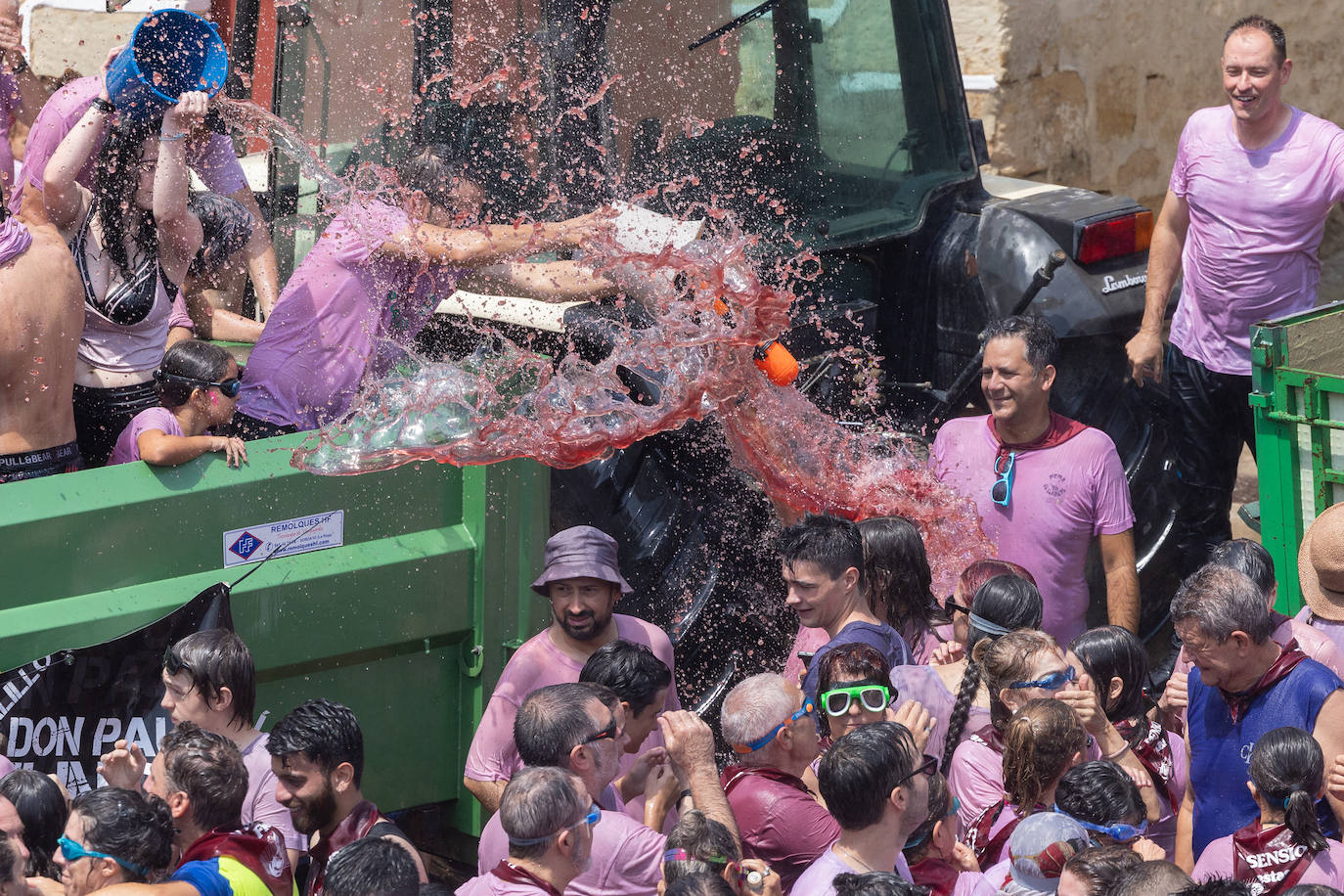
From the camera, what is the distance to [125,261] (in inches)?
175

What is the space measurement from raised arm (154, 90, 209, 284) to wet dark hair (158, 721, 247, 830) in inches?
68.0

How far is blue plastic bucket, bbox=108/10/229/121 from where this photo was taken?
4.12 metres

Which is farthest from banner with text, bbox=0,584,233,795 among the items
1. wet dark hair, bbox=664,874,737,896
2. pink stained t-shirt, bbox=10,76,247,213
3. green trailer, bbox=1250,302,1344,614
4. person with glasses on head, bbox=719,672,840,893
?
green trailer, bbox=1250,302,1344,614

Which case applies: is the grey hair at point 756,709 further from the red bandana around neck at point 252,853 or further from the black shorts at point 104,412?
the black shorts at point 104,412

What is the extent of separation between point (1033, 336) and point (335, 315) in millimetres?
1912

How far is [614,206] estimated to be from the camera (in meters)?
4.37

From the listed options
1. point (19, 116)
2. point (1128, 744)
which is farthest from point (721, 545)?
point (19, 116)

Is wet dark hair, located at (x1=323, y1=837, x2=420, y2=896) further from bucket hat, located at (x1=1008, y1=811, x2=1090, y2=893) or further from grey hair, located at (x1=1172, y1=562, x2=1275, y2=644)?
grey hair, located at (x1=1172, y1=562, x2=1275, y2=644)

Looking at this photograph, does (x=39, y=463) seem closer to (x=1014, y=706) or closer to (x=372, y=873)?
(x=372, y=873)

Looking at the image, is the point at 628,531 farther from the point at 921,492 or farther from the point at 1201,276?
the point at 1201,276

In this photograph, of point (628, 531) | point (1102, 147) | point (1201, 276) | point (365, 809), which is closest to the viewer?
point (365, 809)

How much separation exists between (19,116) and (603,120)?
6.64 feet

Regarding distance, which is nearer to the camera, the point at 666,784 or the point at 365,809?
the point at 365,809

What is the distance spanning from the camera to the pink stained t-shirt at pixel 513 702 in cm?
377
